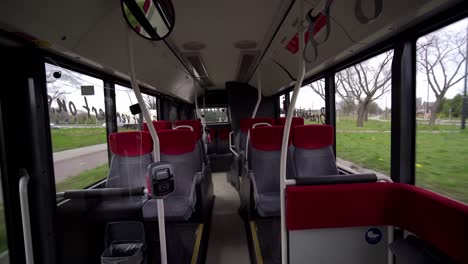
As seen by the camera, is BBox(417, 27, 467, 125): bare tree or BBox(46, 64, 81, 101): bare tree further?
BBox(46, 64, 81, 101): bare tree

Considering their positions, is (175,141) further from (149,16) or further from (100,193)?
(149,16)

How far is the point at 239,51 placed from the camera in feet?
10.5

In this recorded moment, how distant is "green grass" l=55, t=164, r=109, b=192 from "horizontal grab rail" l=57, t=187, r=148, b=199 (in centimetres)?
11

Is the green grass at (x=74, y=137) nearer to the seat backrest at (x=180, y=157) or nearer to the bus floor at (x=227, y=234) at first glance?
the seat backrest at (x=180, y=157)

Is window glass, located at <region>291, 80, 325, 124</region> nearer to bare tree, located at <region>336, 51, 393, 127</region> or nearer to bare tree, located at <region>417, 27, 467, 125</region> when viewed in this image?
bare tree, located at <region>336, 51, 393, 127</region>

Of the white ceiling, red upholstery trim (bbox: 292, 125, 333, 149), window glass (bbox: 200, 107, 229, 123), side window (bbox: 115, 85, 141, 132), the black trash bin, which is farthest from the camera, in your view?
window glass (bbox: 200, 107, 229, 123)

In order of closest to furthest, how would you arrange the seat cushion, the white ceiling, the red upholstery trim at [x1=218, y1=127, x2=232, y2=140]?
the white ceiling < the seat cushion < the red upholstery trim at [x1=218, y1=127, x2=232, y2=140]

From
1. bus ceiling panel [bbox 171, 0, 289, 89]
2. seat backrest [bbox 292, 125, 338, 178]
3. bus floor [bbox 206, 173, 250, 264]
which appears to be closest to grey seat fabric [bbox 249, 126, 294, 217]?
seat backrest [bbox 292, 125, 338, 178]

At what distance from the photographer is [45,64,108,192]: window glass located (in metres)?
1.79

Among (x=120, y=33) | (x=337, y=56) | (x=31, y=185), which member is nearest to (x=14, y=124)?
(x=31, y=185)

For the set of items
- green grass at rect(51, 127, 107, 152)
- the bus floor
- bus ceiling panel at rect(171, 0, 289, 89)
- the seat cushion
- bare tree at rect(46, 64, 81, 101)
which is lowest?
the bus floor

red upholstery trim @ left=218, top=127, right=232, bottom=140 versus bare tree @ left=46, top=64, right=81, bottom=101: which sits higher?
bare tree @ left=46, top=64, right=81, bottom=101

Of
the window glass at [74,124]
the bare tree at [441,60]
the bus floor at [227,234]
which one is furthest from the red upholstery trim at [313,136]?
the window glass at [74,124]

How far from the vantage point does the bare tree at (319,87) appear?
3.60 meters
